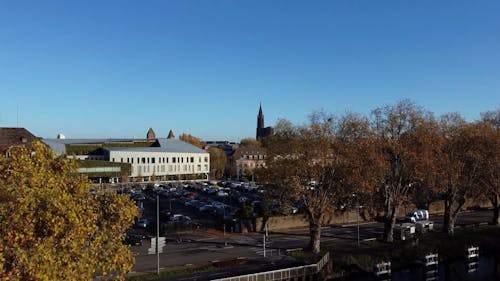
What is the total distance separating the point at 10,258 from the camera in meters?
15.1

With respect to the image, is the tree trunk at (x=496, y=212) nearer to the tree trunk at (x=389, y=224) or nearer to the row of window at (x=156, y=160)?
the tree trunk at (x=389, y=224)

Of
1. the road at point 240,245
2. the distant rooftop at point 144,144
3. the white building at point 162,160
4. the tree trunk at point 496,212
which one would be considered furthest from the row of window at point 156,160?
the tree trunk at point 496,212

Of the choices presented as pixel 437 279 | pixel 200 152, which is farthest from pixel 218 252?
pixel 200 152

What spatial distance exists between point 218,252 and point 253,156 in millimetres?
120527

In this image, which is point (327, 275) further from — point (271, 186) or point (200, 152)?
point (200, 152)

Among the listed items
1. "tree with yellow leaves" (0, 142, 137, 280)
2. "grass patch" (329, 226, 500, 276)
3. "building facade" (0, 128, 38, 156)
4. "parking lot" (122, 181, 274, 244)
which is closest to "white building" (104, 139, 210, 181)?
"parking lot" (122, 181, 274, 244)

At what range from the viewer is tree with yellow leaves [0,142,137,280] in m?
14.9

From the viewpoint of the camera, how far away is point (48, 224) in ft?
50.8

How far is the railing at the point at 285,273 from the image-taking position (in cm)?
3411

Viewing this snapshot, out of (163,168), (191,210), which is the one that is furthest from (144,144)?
(191,210)

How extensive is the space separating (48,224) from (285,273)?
24.1 meters

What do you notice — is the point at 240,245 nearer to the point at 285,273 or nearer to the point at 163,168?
the point at 285,273

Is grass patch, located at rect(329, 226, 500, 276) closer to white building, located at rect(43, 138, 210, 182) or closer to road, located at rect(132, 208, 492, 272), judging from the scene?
road, located at rect(132, 208, 492, 272)

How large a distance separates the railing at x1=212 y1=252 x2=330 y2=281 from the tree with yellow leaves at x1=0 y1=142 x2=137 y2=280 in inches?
633
